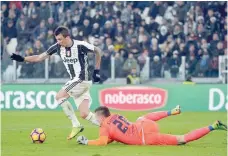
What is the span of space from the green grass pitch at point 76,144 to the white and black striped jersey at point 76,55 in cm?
147

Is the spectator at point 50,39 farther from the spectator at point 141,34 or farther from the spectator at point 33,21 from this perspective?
the spectator at point 141,34

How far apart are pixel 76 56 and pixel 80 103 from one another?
1.06 metres


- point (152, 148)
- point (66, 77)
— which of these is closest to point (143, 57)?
point (66, 77)

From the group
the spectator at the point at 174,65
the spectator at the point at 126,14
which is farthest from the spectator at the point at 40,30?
the spectator at the point at 174,65

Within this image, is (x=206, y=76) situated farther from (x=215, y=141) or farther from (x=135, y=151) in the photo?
(x=135, y=151)

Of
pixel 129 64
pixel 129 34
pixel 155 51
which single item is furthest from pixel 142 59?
pixel 129 34

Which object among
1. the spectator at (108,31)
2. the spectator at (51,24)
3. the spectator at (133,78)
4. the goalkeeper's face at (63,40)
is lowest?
the spectator at (133,78)

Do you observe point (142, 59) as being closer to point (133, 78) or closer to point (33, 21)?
point (133, 78)

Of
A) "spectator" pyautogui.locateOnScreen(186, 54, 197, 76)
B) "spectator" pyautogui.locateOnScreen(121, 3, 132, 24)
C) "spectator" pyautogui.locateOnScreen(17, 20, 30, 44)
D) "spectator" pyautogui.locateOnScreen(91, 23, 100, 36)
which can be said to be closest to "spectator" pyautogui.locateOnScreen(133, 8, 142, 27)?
"spectator" pyautogui.locateOnScreen(121, 3, 132, 24)

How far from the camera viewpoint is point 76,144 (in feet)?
49.1

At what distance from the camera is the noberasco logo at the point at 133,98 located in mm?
27234

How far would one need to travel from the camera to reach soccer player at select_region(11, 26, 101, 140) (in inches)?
631

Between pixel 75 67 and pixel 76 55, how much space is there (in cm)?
29

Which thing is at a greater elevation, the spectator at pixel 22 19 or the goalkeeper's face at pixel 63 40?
the spectator at pixel 22 19
